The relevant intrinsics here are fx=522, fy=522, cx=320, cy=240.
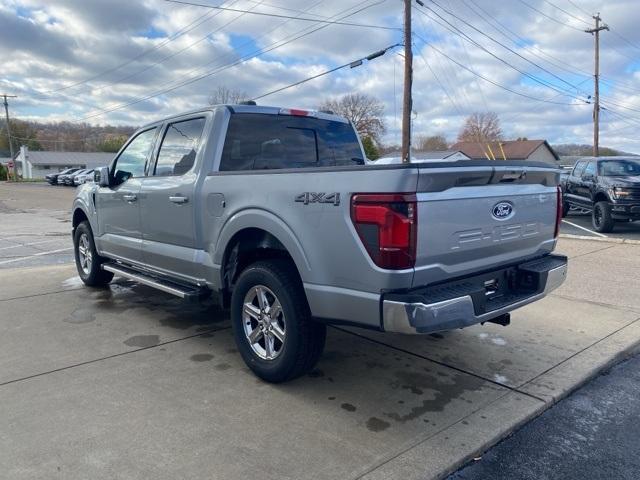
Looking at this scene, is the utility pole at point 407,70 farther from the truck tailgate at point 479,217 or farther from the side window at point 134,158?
the truck tailgate at point 479,217

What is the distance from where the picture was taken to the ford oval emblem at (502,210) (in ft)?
11.2

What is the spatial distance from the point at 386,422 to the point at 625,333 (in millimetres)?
3037

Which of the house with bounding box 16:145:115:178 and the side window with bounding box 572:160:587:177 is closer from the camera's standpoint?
the side window with bounding box 572:160:587:177

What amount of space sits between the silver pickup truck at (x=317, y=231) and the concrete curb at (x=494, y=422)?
2.00ft

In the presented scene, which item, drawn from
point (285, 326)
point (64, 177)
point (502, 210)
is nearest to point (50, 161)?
point (64, 177)

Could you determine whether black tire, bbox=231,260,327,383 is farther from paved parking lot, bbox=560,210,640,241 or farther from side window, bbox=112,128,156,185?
paved parking lot, bbox=560,210,640,241

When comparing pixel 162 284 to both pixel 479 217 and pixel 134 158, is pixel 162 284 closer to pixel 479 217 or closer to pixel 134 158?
pixel 134 158

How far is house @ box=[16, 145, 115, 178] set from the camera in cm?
8994

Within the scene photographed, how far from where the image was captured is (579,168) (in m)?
14.3

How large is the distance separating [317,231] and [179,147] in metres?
2.18

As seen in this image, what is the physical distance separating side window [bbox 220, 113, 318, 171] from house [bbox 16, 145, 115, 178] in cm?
9186

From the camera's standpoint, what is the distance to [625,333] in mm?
5008

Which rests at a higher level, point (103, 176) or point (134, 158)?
point (134, 158)

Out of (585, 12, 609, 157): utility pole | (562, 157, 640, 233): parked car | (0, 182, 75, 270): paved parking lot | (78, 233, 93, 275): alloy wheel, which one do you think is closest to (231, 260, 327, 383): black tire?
(78, 233, 93, 275): alloy wheel
